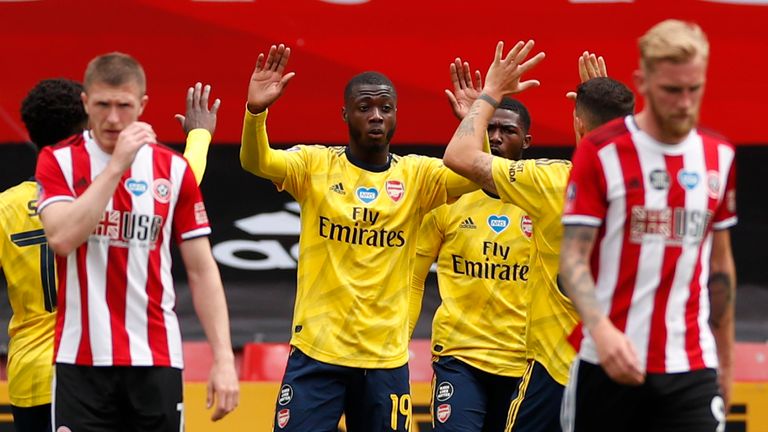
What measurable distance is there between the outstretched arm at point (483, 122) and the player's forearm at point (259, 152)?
108 centimetres

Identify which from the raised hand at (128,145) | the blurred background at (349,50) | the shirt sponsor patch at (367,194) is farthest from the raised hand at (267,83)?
the blurred background at (349,50)

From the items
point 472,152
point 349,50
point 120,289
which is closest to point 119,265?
point 120,289

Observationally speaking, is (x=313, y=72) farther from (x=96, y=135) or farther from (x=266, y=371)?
(x=96, y=135)

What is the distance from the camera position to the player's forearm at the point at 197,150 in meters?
6.04

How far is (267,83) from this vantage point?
22.4ft

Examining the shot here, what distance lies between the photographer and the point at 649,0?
31.4 ft

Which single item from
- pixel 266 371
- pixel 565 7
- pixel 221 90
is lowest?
pixel 266 371

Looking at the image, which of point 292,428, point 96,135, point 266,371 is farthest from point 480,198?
point 96,135

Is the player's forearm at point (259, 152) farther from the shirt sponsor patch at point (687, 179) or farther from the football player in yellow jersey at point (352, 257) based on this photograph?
the shirt sponsor patch at point (687, 179)

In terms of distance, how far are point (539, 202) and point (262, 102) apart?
1.48m

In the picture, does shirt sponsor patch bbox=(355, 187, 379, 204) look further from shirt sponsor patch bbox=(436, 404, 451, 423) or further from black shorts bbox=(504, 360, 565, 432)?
shirt sponsor patch bbox=(436, 404, 451, 423)

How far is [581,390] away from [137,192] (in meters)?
1.84

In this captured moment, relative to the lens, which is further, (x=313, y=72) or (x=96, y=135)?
(x=313, y=72)

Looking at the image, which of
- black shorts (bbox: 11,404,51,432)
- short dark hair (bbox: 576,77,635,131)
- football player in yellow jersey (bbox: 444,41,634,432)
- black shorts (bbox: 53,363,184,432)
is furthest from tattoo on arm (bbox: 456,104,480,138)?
black shorts (bbox: 11,404,51,432)
